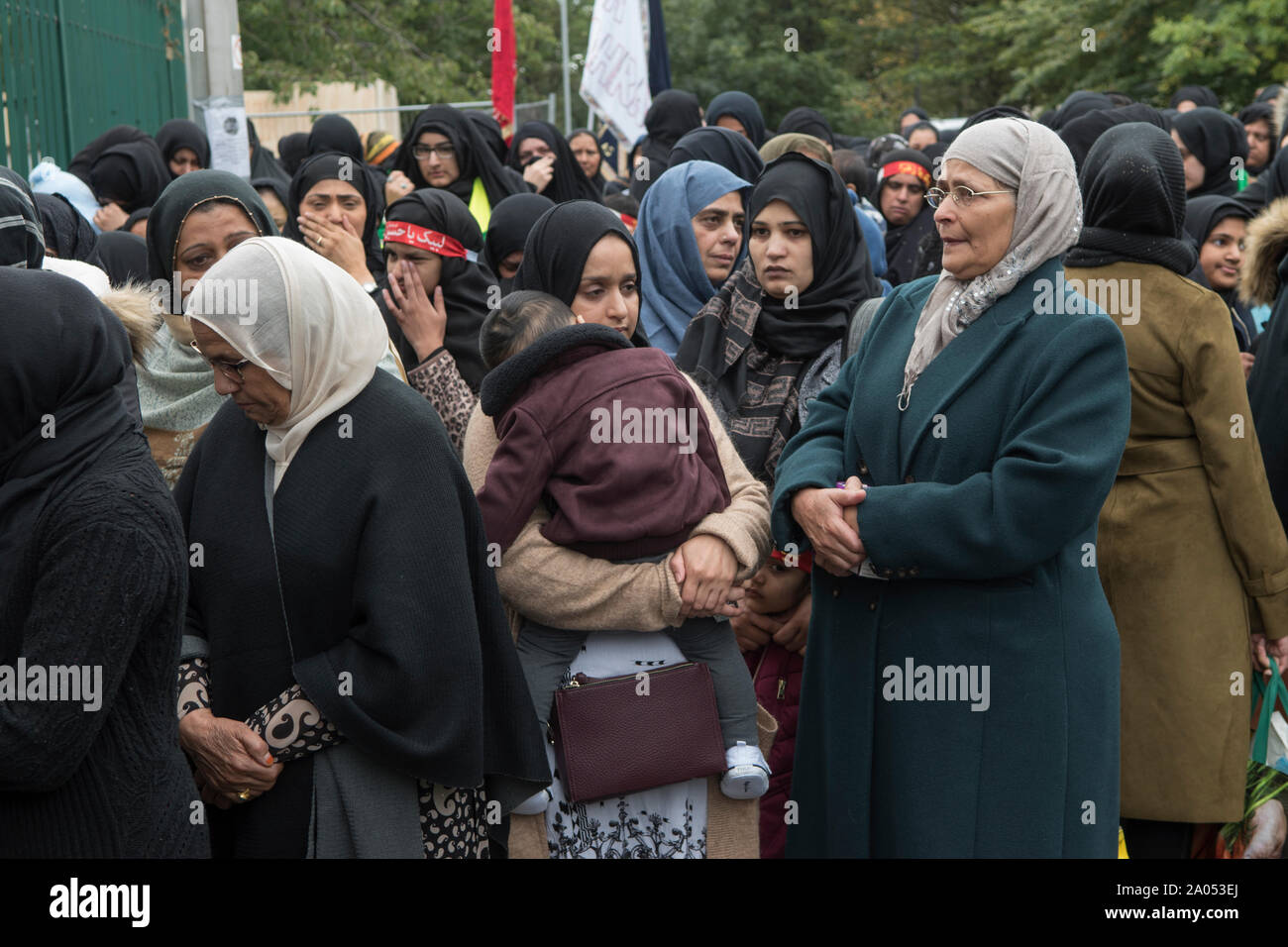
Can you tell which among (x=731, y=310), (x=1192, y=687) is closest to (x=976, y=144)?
(x=731, y=310)

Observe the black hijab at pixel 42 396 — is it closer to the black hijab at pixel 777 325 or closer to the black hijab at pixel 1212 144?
the black hijab at pixel 777 325

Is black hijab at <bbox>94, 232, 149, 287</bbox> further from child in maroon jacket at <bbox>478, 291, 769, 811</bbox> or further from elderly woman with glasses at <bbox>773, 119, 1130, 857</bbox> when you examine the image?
elderly woman with glasses at <bbox>773, 119, 1130, 857</bbox>

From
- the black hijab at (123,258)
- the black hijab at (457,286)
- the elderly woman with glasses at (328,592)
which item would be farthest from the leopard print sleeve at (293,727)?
the black hijab at (123,258)

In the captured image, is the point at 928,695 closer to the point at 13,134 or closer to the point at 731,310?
the point at 731,310

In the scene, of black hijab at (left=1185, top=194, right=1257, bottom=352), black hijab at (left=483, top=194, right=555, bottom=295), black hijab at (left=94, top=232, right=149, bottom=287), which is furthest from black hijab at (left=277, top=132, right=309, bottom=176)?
black hijab at (left=1185, top=194, right=1257, bottom=352)

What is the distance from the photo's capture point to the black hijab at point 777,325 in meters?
3.66

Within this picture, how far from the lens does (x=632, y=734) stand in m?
2.90

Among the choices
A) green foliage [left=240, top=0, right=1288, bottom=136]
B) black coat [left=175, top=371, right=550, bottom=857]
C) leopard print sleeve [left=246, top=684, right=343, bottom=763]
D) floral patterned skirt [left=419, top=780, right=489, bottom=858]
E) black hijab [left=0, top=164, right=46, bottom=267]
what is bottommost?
floral patterned skirt [left=419, top=780, right=489, bottom=858]

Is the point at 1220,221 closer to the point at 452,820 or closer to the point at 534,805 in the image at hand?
the point at 534,805

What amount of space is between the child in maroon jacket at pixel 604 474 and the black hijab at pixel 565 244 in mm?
481

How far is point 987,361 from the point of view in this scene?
2770mm

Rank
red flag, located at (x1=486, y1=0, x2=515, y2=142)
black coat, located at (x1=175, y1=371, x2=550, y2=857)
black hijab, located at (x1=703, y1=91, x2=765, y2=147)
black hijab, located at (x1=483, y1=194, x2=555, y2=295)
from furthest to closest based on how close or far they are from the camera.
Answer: red flag, located at (x1=486, y1=0, x2=515, y2=142) → black hijab, located at (x1=703, y1=91, x2=765, y2=147) → black hijab, located at (x1=483, y1=194, x2=555, y2=295) → black coat, located at (x1=175, y1=371, x2=550, y2=857)

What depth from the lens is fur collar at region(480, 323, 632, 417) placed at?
298 cm

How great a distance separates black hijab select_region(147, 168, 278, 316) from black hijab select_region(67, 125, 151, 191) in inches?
172
